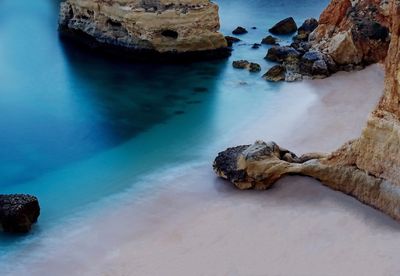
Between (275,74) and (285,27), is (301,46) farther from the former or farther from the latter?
(285,27)

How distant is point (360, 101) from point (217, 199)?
25.0 ft

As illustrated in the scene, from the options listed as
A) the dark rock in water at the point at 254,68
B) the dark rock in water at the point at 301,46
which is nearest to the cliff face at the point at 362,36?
the dark rock in water at the point at 301,46

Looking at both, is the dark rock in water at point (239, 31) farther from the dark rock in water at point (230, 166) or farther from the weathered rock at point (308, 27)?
the dark rock in water at point (230, 166)

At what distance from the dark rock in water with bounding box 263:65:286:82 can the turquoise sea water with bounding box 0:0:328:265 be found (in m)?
0.37

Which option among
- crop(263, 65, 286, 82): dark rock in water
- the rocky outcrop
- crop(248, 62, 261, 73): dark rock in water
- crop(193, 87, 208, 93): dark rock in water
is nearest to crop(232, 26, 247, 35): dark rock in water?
the rocky outcrop

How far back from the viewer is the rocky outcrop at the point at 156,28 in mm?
22859

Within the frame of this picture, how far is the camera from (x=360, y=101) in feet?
58.0

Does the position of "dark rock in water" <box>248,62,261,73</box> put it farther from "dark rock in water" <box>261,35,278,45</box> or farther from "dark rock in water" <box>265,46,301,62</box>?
"dark rock in water" <box>261,35,278,45</box>

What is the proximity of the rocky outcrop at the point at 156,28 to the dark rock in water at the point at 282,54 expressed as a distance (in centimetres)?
215

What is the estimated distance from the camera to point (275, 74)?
20.8 meters

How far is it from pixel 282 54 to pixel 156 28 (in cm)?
546

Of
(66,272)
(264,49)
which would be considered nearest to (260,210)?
(66,272)

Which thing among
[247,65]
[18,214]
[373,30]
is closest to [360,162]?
[18,214]

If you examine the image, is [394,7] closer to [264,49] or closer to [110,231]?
[110,231]
